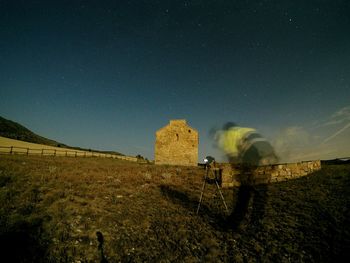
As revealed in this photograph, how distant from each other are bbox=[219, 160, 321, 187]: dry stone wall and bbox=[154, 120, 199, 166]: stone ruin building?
69.6 ft

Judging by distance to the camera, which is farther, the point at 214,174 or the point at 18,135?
the point at 18,135

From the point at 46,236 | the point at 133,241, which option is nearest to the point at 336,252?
the point at 133,241

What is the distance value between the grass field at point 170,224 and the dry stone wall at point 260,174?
0.77 m

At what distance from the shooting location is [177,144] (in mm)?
33625

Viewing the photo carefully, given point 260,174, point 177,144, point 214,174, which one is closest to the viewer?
point 214,174

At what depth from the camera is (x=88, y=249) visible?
6141 mm

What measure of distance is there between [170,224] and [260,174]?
712cm

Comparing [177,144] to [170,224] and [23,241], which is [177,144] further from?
[23,241]

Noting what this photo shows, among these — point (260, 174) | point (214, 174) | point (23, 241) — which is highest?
point (260, 174)

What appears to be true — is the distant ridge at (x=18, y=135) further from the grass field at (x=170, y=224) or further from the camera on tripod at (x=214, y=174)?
the camera on tripod at (x=214, y=174)

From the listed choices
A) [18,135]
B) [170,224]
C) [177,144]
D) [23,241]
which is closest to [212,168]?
[170,224]

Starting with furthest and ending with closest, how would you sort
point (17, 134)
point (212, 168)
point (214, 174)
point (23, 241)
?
point (17, 134)
point (214, 174)
point (212, 168)
point (23, 241)

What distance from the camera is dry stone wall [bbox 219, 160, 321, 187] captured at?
11961 millimetres

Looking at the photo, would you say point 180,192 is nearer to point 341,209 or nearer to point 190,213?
point 190,213
